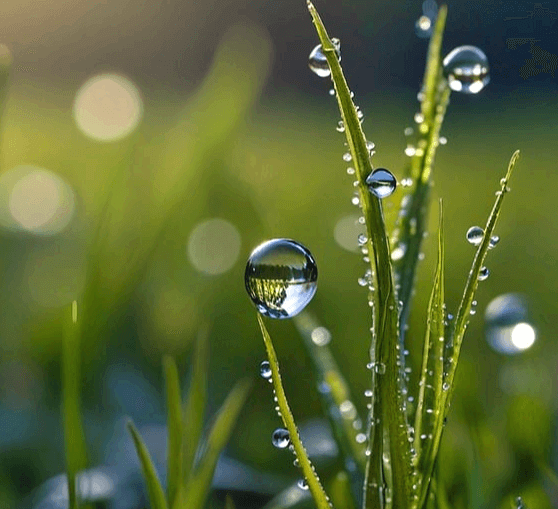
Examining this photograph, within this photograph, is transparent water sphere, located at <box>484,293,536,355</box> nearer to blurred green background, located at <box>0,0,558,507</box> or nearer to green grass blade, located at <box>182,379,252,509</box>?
blurred green background, located at <box>0,0,558,507</box>

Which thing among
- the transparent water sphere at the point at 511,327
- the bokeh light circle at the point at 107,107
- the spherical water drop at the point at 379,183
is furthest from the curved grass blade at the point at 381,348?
the bokeh light circle at the point at 107,107

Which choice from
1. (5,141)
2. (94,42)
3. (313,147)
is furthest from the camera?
(94,42)

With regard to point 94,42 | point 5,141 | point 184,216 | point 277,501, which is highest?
point 94,42

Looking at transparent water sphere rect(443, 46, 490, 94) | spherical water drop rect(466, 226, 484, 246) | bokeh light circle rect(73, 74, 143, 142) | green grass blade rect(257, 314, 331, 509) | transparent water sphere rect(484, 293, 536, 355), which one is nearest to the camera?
green grass blade rect(257, 314, 331, 509)

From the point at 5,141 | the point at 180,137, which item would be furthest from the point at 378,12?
the point at 180,137

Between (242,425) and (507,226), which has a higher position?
(507,226)

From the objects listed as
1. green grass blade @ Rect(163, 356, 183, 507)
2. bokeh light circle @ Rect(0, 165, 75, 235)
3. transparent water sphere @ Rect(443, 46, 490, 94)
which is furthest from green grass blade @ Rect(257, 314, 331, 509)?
bokeh light circle @ Rect(0, 165, 75, 235)

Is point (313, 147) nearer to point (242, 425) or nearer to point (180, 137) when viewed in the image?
point (180, 137)

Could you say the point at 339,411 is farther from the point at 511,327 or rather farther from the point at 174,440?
the point at 511,327
